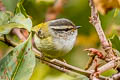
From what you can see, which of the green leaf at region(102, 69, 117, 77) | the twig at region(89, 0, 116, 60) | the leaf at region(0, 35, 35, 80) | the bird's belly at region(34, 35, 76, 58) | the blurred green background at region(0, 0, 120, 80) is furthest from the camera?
the blurred green background at region(0, 0, 120, 80)

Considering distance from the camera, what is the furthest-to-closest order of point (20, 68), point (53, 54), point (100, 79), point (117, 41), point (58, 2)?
point (58, 2) → point (53, 54) → point (117, 41) → point (100, 79) → point (20, 68)

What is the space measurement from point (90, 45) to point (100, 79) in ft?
5.65

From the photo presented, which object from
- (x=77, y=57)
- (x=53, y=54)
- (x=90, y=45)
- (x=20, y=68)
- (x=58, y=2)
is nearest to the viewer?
(x=20, y=68)

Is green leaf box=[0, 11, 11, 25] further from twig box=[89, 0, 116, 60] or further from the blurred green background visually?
the blurred green background

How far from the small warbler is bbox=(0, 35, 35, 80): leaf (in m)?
0.89

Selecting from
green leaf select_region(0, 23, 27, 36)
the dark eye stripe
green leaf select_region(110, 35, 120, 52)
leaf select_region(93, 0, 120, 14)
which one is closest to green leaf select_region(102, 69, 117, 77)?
green leaf select_region(110, 35, 120, 52)

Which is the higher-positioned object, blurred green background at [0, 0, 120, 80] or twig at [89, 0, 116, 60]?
twig at [89, 0, 116, 60]

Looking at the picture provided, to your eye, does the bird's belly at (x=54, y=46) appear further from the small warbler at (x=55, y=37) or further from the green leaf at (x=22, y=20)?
the green leaf at (x=22, y=20)

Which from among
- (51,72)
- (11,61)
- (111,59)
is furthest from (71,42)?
(11,61)

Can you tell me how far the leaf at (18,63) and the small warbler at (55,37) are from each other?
0.89 metres

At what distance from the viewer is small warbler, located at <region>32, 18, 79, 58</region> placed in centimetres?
260

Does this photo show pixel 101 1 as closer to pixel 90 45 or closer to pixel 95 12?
pixel 95 12

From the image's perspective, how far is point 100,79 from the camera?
5.34 ft

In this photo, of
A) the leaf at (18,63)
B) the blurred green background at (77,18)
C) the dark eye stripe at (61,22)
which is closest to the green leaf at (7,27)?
the leaf at (18,63)
